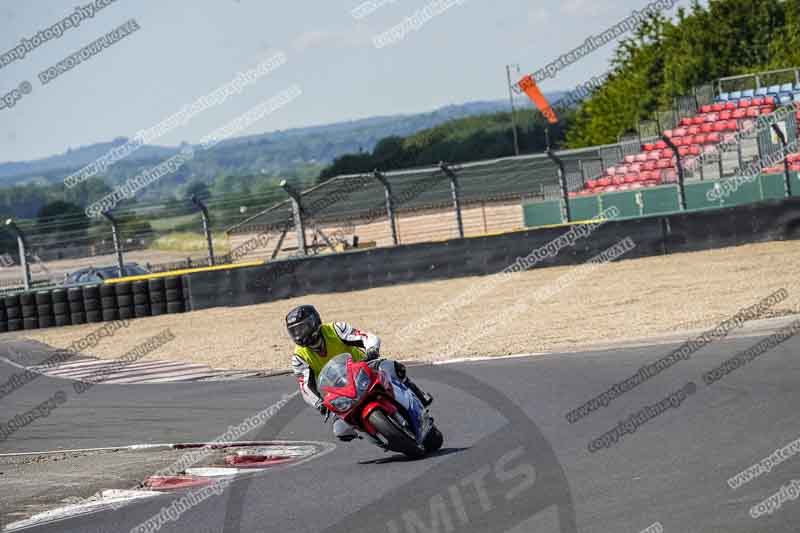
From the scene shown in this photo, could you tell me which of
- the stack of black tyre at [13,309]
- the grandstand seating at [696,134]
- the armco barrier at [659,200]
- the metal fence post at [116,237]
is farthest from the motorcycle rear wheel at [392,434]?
the grandstand seating at [696,134]

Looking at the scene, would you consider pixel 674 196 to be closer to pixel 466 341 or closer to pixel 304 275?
pixel 304 275

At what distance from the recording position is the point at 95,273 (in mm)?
33000

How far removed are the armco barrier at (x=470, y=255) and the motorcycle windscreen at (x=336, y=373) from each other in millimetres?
15034

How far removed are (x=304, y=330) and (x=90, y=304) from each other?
55.6 ft

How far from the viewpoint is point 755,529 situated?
19.9 ft

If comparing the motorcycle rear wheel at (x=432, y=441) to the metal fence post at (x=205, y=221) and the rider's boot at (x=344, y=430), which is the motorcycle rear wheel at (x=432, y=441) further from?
the metal fence post at (x=205, y=221)

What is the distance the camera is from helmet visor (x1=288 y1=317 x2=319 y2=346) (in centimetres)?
1002

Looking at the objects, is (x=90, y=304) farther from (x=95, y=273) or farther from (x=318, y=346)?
(x=318, y=346)

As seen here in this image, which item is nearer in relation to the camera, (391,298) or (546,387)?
(546,387)

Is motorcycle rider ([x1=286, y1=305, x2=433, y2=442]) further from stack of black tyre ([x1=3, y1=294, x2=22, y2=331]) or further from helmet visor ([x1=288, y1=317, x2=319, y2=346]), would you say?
stack of black tyre ([x1=3, y1=294, x2=22, y2=331])

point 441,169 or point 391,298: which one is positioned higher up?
point 441,169

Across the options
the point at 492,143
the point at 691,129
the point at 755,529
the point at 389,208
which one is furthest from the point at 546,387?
the point at 492,143

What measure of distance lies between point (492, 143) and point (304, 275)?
100192 millimetres

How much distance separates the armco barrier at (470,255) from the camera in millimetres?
23828
